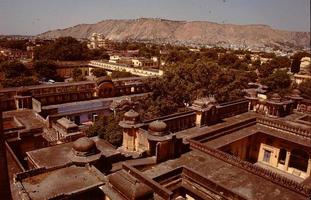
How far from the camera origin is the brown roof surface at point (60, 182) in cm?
1258

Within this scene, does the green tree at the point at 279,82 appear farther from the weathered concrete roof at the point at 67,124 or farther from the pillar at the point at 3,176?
the pillar at the point at 3,176

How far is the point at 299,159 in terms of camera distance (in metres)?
25.2

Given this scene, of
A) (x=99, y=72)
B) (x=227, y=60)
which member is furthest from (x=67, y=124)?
(x=227, y=60)

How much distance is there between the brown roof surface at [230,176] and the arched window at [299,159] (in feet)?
35.6

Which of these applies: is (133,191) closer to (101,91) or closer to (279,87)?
(101,91)

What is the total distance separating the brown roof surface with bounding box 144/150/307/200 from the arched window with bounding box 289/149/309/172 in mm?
10857

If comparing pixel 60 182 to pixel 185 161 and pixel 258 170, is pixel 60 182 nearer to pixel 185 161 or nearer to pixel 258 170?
pixel 185 161

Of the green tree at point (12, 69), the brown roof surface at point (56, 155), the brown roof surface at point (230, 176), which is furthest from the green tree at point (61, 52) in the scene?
the brown roof surface at point (230, 176)

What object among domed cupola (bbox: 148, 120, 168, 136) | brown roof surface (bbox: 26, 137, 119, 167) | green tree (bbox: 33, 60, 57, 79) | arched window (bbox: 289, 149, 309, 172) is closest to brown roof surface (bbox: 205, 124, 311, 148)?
arched window (bbox: 289, 149, 309, 172)

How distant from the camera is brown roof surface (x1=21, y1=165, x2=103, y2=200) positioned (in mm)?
12578

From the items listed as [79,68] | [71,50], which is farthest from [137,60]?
[71,50]

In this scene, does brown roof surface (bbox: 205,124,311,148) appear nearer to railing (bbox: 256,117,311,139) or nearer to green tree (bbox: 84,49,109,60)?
railing (bbox: 256,117,311,139)

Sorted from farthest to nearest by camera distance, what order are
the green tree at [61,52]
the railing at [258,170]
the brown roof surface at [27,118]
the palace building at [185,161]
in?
the green tree at [61,52] → the brown roof surface at [27,118] → the railing at [258,170] → the palace building at [185,161]

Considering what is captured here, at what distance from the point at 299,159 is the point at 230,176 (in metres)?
12.3
